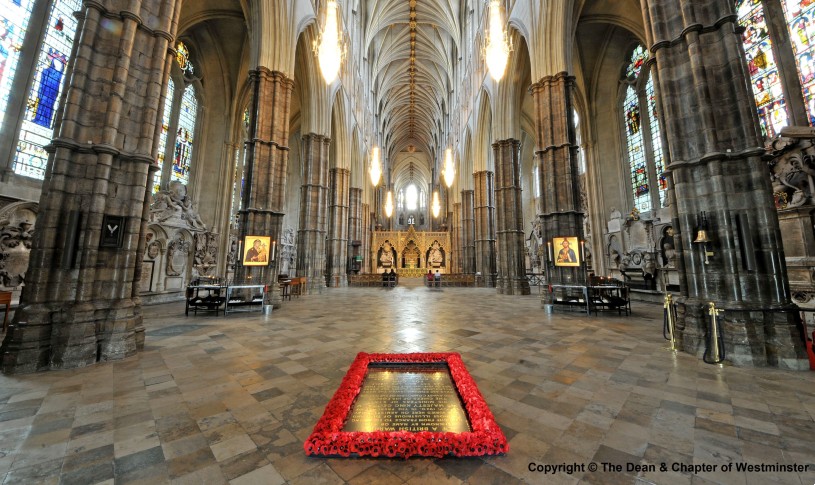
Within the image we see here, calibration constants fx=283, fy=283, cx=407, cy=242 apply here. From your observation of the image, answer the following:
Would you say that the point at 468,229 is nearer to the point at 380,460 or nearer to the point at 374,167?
the point at 374,167

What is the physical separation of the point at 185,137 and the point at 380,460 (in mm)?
19831

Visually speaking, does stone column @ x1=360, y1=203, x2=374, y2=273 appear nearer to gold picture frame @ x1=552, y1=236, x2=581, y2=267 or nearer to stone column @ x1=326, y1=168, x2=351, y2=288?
stone column @ x1=326, y1=168, x2=351, y2=288

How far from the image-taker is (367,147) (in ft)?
101

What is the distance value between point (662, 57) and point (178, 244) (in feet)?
57.4

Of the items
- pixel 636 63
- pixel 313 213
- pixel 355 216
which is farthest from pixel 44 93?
pixel 636 63

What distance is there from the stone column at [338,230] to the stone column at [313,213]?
3.78m

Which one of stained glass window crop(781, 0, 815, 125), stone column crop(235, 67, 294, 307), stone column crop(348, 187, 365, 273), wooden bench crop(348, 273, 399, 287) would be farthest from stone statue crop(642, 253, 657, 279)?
stone column crop(348, 187, 365, 273)

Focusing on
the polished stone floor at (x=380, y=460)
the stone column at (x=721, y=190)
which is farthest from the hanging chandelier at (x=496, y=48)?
the polished stone floor at (x=380, y=460)

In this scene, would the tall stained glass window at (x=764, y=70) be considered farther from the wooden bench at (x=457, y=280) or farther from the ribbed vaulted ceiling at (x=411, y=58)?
the ribbed vaulted ceiling at (x=411, y=58)

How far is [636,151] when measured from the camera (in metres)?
17.0

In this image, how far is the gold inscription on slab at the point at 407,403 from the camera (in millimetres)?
2416

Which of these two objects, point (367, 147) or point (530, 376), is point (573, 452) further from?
point (367, 147)

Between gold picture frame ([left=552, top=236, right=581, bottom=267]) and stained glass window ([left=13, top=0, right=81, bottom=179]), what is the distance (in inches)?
665

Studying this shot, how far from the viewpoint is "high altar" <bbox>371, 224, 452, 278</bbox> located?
34.9 meters
